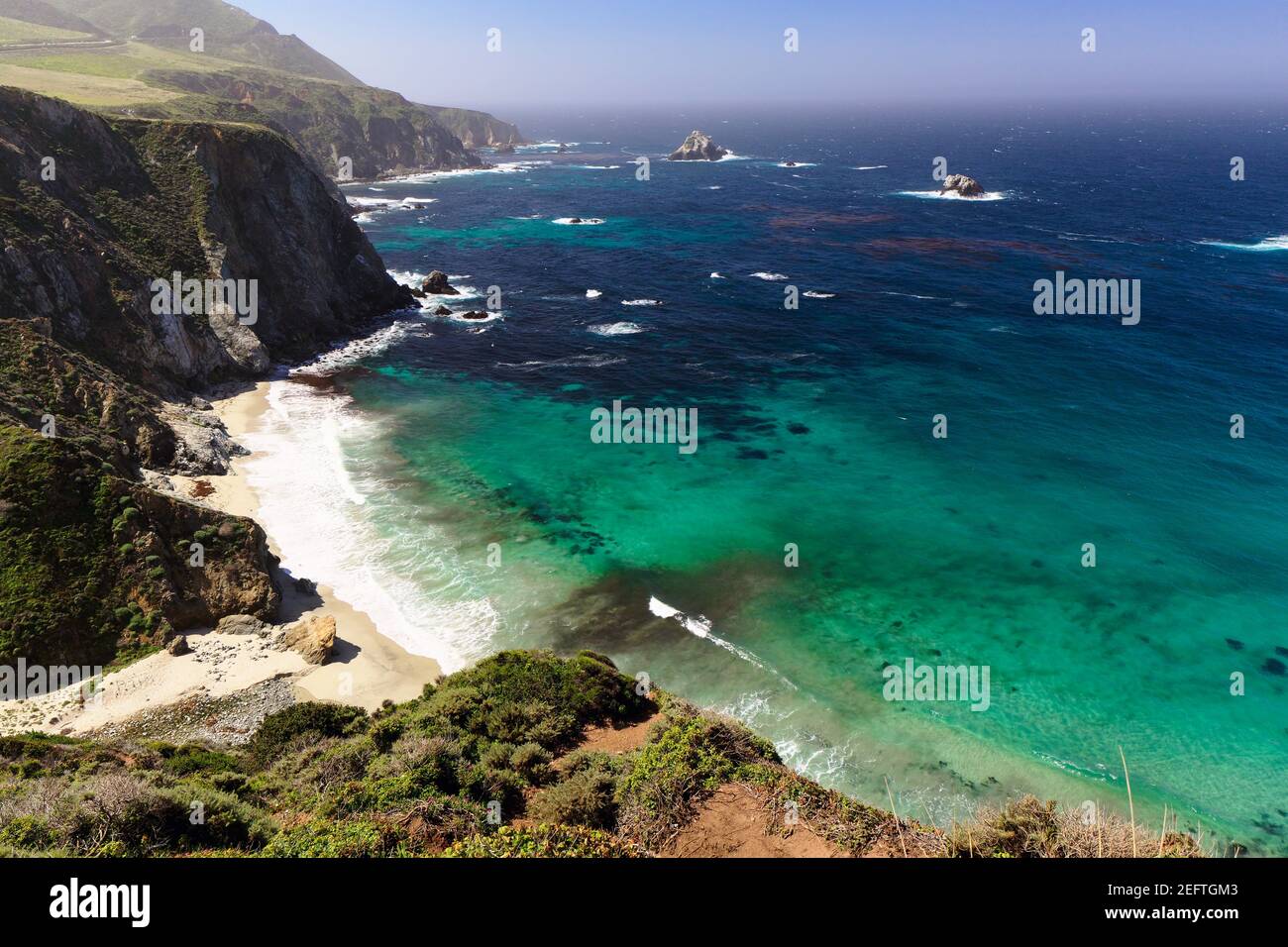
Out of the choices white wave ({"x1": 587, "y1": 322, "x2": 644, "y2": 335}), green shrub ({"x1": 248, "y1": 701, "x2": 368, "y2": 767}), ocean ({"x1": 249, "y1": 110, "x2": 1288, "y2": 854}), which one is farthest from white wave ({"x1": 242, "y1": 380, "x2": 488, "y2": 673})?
white wave ({"x1": 587, "y1": 322, "x2": 644, "y2": 335})

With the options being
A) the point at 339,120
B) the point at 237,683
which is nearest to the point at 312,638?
the point at 237,683

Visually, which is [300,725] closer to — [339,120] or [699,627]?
[699,627]

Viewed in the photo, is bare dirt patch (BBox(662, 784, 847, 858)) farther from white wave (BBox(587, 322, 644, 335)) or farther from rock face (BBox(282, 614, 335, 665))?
white wave (BBox(587, 322, 644, 335))

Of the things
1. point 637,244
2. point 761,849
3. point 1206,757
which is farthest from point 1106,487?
point 637,244

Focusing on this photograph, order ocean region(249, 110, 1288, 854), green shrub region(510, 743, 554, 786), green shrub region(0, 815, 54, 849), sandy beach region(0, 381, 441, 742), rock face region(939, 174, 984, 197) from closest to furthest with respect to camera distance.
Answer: green shrub region(0, 815, 54, 849), green shrub region(510, 743, 554, 786), sandy beach region(0, 381, 441, 742), ocean region(249, 110, 1288, 854), rock face region(939, 174, 984, 197)

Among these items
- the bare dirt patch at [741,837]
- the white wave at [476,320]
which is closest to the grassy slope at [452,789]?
the bare dirt patch at [741,837]

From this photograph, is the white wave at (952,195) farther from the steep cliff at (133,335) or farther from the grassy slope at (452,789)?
the grassy slope at (452,789)

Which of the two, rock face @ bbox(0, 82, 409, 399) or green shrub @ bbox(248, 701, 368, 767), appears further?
rock face @ bbox(0, 82, 409, 399)
